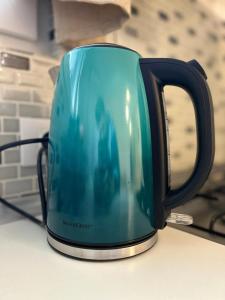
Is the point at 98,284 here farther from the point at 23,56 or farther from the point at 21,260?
the point at 23,56

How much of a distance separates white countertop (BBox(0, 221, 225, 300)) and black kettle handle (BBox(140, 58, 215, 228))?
0.19 feet

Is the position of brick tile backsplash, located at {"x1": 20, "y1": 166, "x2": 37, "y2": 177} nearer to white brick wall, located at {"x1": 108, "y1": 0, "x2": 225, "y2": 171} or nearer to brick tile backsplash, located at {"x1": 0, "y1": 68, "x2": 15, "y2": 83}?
brick tile backsplash, located at {"x1": 0, "y1": 68, "x2": 15, "y2": 83}

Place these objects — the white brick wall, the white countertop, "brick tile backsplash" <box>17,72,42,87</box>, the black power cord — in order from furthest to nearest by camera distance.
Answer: the white brick wall < "brick tile backsplash" <box>17,72,42,87</box> < the black power cord < the white countertop

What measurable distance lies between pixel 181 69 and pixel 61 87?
16 cm

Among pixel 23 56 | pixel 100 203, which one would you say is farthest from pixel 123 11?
pixel 100 203

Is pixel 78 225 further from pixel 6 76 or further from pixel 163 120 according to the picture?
pixel 6 76

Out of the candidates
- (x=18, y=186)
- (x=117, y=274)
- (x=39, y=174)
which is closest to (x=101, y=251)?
(x=117, y=274)

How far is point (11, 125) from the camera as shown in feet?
1.83

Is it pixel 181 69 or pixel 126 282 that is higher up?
pixel 181 69

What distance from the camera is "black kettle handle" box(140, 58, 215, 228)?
349 millimetres

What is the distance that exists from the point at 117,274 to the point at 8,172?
33cm

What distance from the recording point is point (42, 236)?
439 mm

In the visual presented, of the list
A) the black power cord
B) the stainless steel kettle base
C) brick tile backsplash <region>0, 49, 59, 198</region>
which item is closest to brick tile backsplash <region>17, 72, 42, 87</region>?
brick tile backsplash <region>0, 49, 59, 198</region>

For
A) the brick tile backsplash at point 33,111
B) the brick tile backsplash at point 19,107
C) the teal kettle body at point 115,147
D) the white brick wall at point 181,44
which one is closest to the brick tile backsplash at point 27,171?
the brick tile backsplash at point 19,107
